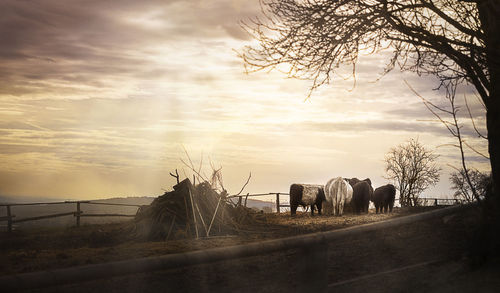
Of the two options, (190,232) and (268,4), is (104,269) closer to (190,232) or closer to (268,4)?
(268,4)

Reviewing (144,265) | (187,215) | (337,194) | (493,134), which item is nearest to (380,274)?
(493,134)

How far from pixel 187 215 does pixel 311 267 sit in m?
8.25

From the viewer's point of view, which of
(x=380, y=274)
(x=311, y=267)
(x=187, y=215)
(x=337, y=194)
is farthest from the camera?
(x=337, y=194)

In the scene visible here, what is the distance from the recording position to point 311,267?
15.1 feet

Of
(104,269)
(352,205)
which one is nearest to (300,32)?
(104,269)

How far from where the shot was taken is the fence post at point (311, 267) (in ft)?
15.1

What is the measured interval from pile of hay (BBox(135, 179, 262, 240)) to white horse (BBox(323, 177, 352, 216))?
783 cm

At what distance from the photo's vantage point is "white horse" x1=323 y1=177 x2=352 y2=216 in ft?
68.2

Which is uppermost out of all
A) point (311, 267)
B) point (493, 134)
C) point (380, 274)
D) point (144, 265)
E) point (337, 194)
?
point (493, 134)

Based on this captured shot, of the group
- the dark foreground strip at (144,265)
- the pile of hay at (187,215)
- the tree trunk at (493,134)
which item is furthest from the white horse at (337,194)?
the dark foreground strip at (144,265)

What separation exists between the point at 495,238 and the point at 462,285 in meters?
1.27

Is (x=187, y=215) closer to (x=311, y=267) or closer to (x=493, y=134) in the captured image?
(x=493, y=134)

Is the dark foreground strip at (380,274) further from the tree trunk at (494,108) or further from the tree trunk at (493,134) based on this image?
the tree trunk at (494,108)

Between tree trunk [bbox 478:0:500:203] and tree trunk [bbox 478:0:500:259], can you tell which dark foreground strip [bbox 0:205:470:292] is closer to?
tree trunk [bbox 478:0:500:259]
